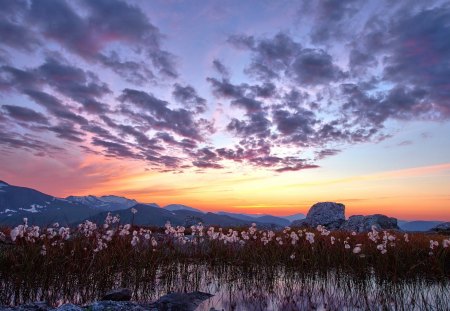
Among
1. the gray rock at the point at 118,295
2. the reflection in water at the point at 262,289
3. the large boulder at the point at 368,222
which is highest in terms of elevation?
the large boulder at the point at 368,222

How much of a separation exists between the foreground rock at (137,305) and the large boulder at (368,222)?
99.2ft

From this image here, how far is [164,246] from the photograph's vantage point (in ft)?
41.3

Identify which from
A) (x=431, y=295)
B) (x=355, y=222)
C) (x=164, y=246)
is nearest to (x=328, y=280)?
(x=431, y=295)

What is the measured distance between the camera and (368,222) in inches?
1439

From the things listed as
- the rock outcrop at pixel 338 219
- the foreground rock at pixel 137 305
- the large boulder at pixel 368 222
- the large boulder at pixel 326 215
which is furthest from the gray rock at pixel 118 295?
the large boulder at pixel 326 215

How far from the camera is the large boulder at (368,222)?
3631cm

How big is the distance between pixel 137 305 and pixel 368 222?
3318 cm

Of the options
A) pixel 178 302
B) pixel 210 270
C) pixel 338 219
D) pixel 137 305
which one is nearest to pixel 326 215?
pixel 338 219

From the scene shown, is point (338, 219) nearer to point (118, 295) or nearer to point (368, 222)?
point (368, 222)

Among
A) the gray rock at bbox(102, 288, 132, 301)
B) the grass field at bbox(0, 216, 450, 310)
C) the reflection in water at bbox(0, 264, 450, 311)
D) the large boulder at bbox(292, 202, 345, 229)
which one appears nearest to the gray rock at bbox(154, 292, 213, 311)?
the reflection in water at bbox(0, 264, 450, 311)

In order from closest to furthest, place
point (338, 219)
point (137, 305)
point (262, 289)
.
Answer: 1. point (137, 305)
2. point (262, 289)
3. point (338, 219)

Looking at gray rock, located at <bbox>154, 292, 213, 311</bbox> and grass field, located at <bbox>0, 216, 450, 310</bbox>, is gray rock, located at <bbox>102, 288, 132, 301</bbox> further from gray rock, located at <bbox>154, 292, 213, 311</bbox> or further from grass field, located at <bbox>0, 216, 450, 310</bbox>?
grass field, located at <bbox>0, 216, 450, 310</bbox>

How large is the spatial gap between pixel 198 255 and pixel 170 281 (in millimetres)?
2565

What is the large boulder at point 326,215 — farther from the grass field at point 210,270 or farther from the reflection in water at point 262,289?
the reflection in water at point 262,289
